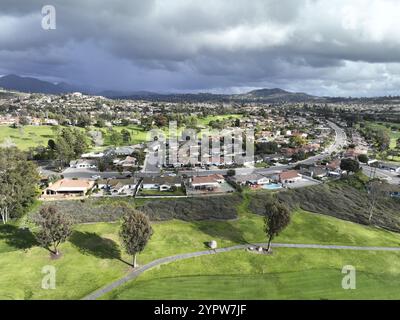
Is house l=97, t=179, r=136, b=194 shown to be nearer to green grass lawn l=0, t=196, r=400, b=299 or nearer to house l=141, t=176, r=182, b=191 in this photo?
house l=141, t=176, r=182, b=191

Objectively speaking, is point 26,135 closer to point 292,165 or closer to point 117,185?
point 117,185

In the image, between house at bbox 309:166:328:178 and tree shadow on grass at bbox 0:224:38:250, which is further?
house at bbox 309:166:328:178

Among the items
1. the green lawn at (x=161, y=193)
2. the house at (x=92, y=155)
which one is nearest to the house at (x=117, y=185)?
the green lawn at (x=161, y=193)

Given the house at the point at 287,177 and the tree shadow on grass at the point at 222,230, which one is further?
the house at the point at 287,177

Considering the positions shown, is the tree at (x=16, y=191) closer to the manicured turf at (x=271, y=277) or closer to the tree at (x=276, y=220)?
the manicured turf at (x=271, y=277)

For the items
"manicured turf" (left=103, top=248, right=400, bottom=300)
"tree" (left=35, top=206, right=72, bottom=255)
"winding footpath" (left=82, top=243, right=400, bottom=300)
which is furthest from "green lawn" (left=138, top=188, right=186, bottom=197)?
"manicured turf" (left=103, top=248, right=400, bottom=300)

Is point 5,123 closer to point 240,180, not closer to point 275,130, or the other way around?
point 240,180

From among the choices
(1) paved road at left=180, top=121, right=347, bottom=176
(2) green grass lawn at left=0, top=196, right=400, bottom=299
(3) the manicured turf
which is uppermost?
(1) paved road at left=180, top=121, right=347, bottom=176

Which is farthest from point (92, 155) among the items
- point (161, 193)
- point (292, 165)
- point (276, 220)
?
point (276, 220)
